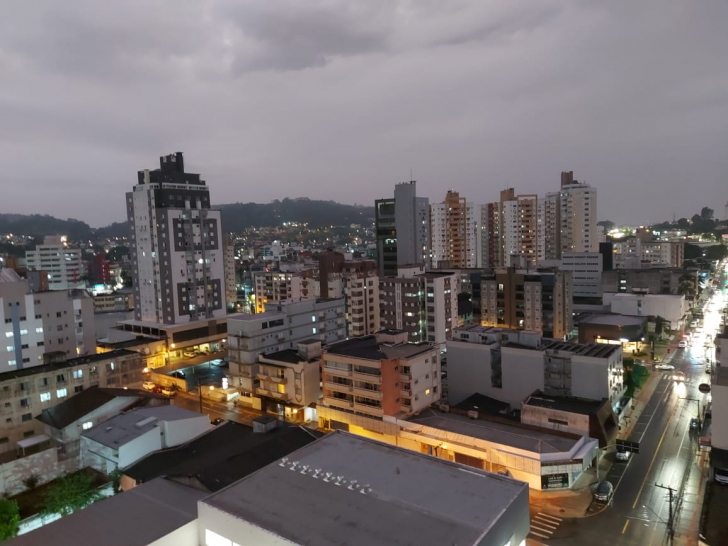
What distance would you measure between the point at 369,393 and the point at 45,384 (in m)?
19.7

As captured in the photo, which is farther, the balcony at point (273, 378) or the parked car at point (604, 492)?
the balcony at point (273, 378)

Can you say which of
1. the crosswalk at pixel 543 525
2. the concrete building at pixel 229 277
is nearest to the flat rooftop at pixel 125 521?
the crosswalk at pixel 543 525

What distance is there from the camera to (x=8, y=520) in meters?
17.4

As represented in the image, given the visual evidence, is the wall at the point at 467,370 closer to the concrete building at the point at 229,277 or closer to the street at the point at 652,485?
the street at the point at 652,485

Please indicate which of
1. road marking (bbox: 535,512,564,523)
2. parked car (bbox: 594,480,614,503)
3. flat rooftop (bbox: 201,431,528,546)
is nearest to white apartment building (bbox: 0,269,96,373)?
flat rooftop (bbox: 201,431,528,546)

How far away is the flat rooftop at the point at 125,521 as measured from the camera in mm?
14164

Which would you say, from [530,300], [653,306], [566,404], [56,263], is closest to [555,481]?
[566,404]

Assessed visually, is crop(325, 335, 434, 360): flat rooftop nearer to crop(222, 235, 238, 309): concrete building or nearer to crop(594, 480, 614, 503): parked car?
crop(594, 480, 614, 503): parked car

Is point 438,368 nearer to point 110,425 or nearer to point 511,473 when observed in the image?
point 511,473

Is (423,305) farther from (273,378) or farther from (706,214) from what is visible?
(706,214)

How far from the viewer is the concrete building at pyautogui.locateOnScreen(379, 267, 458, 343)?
46406 millimetres

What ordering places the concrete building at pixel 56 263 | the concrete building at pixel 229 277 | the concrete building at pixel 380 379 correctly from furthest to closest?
the concrete building at pixel 56 263
the concrete building at pixel 229 277
the concrete building at pixel 380 379

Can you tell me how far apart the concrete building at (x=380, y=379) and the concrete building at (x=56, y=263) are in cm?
7623

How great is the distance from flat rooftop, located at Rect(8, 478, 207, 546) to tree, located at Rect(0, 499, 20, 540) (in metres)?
3.17
